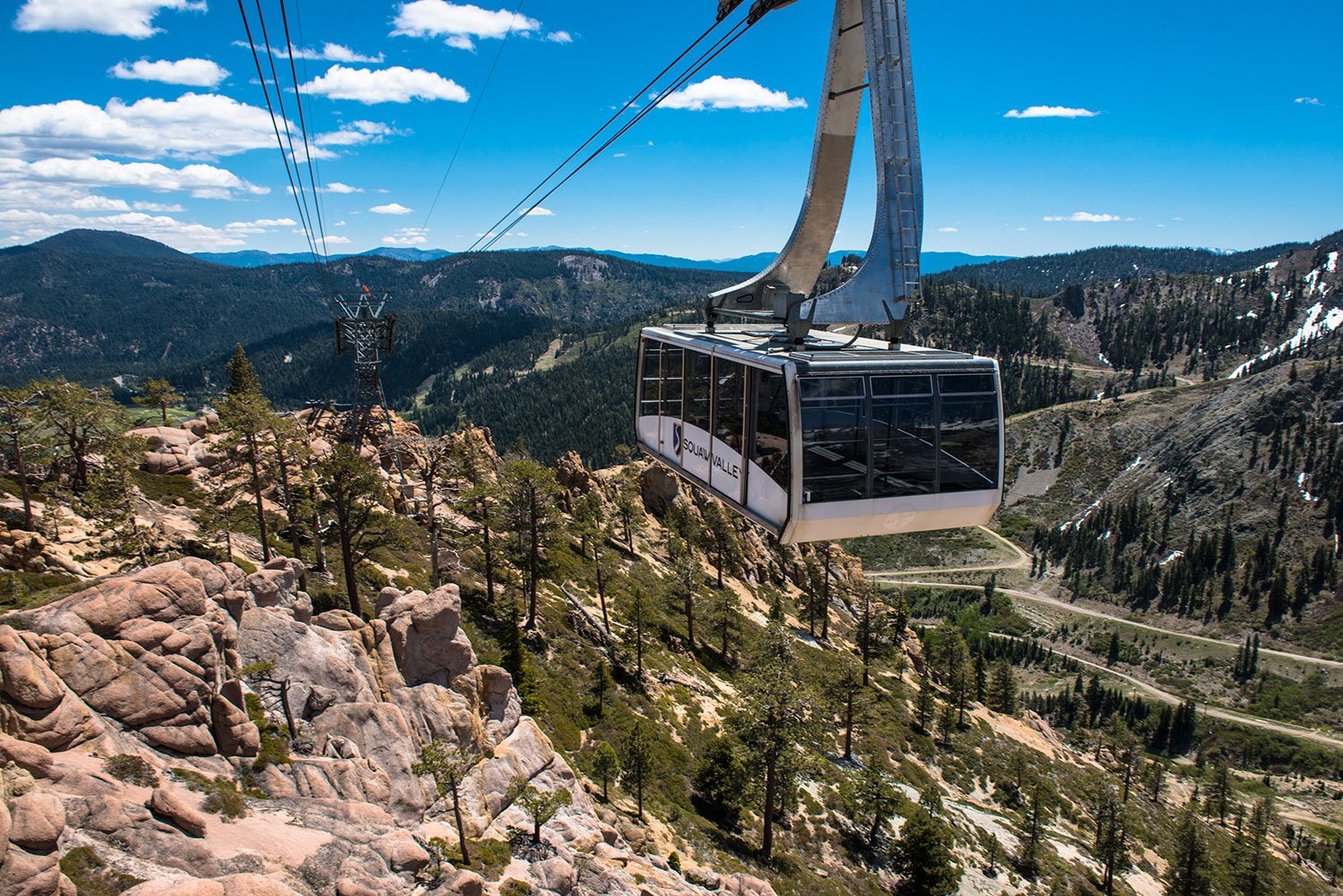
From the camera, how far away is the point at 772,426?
1210 cm

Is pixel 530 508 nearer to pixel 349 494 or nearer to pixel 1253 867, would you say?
pixel 349 494

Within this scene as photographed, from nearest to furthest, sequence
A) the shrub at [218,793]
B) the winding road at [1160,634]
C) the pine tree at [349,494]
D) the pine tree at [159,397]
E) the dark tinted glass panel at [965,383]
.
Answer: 1. the dark tinted glass panel at [965,383]
2. the shrub at [218,793]
3. the pine tree at [349,494]
4. the pine tree at [159,397]
5. the winding road at [1160,634]

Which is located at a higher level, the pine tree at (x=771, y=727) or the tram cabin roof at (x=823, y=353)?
the tram cabin roof at (x=823, y=353)

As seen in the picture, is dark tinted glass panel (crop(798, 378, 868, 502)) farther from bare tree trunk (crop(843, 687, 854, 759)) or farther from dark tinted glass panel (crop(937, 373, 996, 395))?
bare tree trunk (crop(843, 687, 854, 759))

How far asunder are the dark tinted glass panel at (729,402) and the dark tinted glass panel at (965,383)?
351 cm

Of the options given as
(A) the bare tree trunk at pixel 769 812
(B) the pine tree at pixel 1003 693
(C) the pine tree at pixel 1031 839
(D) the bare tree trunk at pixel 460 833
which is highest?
(D) the bare tree trunk at pixel 460 833

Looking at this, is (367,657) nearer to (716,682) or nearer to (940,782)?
(716,682)

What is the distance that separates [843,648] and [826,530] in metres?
67.3

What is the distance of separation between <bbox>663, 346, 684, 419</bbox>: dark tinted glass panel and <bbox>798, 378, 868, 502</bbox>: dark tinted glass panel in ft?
16.1

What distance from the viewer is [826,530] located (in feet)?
39.7

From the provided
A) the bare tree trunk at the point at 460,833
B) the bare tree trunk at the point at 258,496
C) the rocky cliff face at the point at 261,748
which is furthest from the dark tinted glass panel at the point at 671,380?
the bare tree trunk at the point at 258,496

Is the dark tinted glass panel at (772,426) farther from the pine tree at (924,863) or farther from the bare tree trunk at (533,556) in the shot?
the pine tree at (924,863)

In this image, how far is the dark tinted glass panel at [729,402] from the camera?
518 inches

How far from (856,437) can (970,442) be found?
2322 mm
